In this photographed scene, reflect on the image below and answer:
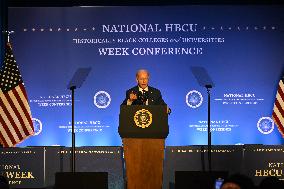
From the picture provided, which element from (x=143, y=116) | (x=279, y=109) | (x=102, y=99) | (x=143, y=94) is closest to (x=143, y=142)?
(x=143, y=116)

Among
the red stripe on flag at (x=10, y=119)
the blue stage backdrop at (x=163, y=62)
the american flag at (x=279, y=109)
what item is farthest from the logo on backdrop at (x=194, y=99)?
the red stripe on flag at (x=10, y=119)

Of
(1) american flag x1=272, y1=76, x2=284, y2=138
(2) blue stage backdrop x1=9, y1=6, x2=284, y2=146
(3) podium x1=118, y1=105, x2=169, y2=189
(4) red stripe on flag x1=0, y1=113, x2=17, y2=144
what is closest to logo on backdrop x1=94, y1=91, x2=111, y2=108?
(2) blue stage backdrop x1=9, y1=6, x2=284, y2=146

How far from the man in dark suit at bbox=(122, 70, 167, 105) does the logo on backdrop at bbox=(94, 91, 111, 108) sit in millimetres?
1728

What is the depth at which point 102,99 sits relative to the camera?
30.6 feet

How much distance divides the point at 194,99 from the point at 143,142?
115 inches

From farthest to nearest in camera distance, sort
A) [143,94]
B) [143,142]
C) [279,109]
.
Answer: [279,109]
[143,94]
[143,142]

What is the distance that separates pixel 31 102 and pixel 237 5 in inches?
139

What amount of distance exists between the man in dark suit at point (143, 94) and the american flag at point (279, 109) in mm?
2404

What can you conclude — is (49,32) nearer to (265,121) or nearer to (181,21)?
(181,21)

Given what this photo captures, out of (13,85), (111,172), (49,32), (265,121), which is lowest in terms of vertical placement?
(111,172)

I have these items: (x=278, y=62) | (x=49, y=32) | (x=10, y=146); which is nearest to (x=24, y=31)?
(x=49, y=32)

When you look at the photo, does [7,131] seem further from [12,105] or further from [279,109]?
[279,109]

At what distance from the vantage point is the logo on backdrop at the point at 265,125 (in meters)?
9.22

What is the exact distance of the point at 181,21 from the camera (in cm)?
928
